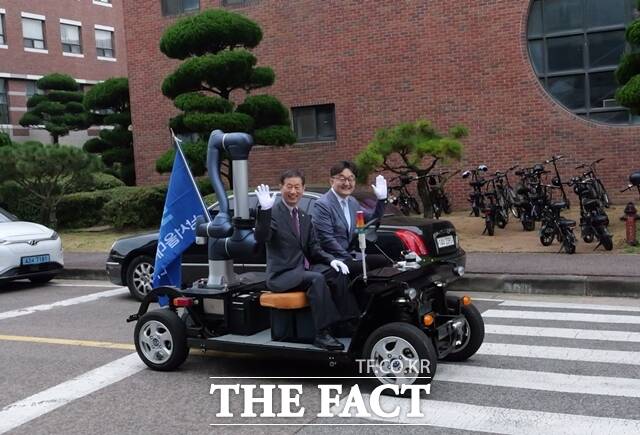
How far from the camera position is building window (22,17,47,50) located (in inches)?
1506

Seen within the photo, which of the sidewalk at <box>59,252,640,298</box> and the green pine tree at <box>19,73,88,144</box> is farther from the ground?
the green pine tree at <box>19,73,88,144</box>

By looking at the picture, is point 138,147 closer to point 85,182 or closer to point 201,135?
point 85,182

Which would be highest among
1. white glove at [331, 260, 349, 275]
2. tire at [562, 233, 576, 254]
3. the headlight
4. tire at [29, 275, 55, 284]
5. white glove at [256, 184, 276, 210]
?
white glove at [256, 184, 276, 210]

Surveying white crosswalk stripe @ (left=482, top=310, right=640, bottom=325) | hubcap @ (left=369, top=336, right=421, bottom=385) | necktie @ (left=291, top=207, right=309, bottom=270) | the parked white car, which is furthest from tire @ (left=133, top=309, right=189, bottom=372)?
the parked white car

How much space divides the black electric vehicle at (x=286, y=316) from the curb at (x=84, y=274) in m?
6.82

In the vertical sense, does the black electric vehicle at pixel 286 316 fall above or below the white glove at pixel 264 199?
below

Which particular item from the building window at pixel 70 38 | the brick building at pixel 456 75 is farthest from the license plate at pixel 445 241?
the building window at pixel 70 38

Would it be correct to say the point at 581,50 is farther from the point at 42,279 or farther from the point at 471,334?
the point at 471,334

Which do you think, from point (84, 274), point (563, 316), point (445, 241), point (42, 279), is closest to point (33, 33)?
point (84, 274)

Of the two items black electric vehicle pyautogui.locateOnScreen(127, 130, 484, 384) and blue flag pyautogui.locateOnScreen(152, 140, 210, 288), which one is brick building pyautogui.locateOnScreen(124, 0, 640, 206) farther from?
blue flag pyautogui.locateOnScreen(152, 140, 210, 288)

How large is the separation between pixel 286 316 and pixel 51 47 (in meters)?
38.0

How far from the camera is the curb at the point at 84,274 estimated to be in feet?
42.8

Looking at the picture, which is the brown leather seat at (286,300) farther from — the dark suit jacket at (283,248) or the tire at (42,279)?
the tire at (42,279)

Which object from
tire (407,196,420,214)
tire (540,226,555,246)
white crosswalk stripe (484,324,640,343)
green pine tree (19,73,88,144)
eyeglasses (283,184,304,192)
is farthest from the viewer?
green pine tree (19,73,88,144)
